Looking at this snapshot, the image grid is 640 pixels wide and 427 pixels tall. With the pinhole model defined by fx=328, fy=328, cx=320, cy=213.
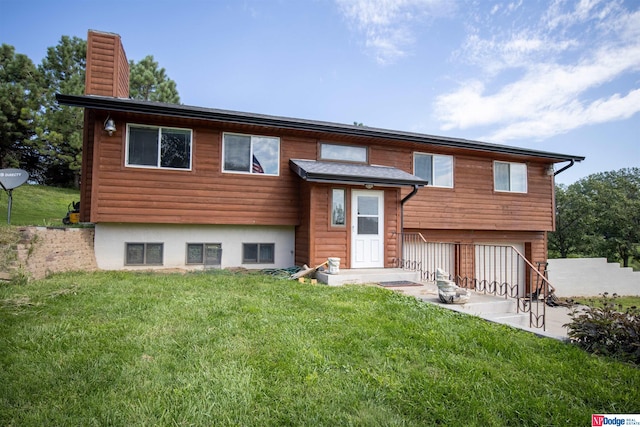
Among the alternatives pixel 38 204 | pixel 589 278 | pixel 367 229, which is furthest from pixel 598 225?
pixel 38 204

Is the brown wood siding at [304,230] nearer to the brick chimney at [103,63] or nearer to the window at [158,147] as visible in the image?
the window at [158,147]

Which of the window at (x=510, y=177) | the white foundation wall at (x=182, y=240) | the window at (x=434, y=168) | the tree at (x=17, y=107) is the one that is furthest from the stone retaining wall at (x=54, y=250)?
the window at (x=510, y=177)

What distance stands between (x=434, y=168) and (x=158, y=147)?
8.30 metres

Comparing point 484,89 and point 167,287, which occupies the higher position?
point 484,89

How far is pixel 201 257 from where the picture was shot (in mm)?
8648

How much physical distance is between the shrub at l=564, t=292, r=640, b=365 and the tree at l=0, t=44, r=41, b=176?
2133 cm

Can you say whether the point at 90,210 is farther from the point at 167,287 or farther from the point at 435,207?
the point at 435,207

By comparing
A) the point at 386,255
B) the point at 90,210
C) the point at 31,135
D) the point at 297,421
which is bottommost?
the point at 297,421

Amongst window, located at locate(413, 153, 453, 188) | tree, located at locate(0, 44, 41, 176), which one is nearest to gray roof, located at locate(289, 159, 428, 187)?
window, located at locate(413, 153, 453, 188)

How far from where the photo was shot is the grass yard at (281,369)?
224 centimetres

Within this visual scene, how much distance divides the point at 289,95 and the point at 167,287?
20776 mm

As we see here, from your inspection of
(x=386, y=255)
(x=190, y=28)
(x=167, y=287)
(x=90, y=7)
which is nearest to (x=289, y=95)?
(x=190, y=28)

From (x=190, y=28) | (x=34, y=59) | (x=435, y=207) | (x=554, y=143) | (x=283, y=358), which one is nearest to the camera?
(x=283, y=358)

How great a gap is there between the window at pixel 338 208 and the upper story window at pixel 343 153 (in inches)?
61.4
